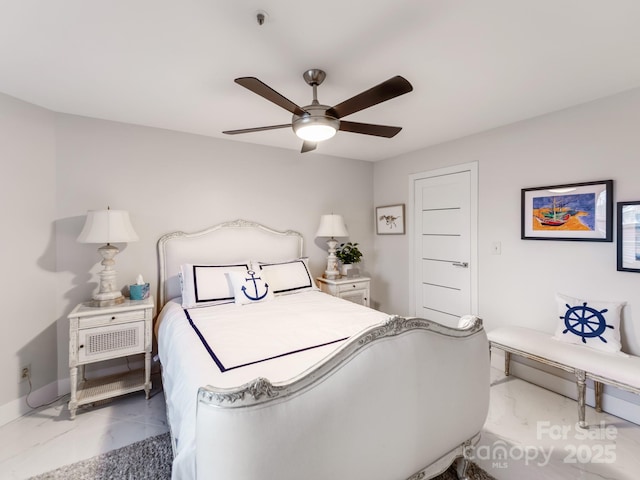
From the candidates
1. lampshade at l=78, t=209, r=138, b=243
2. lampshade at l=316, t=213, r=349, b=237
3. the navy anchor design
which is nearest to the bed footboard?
the navy anchor design

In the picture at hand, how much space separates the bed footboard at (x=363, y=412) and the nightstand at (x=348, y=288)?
2.01 metres

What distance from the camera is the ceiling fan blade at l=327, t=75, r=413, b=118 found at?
1426 mm

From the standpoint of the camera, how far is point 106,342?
223 cm

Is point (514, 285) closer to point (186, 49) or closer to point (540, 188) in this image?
point (540, 188)

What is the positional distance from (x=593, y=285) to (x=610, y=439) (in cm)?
105

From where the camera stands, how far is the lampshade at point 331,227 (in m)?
3.54

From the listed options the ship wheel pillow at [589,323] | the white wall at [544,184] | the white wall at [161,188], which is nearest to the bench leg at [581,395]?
the ship wheel pillow at [589,323]

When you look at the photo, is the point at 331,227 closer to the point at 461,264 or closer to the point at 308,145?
the point at 308,145

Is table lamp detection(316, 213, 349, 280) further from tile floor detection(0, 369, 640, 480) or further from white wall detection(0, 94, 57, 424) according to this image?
white wall detection(0, 94, 57, 424)

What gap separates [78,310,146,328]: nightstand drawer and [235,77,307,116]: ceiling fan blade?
193 centimetres

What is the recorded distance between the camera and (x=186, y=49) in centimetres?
162

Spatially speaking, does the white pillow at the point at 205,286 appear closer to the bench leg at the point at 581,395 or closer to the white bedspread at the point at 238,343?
the white bedspread at the point at 238,343

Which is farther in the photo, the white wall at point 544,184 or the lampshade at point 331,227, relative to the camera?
the lampshade at point 331,227

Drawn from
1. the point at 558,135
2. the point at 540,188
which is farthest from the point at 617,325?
the point at 558,135
